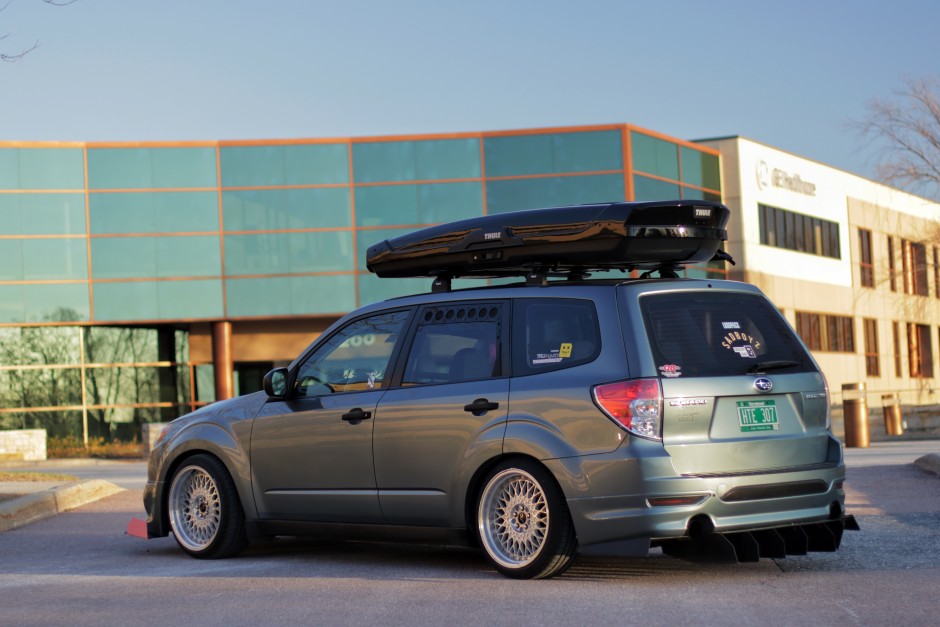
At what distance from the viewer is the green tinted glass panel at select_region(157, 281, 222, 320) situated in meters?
40.2

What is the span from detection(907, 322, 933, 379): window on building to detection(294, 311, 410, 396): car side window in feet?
183

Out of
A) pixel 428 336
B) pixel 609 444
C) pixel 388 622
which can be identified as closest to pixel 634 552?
pixel 609 444

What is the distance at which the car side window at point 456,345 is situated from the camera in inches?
336

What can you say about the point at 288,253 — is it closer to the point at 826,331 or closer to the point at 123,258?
the point at 123,258

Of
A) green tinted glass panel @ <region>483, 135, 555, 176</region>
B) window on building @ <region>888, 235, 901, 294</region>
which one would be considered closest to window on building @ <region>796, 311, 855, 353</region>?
window on building @ <region>888, 235, 901, 294</region>

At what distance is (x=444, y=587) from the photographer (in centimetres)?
792

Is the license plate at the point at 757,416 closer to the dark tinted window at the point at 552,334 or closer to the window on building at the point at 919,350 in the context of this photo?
the dark tinted window at the point at 552,334

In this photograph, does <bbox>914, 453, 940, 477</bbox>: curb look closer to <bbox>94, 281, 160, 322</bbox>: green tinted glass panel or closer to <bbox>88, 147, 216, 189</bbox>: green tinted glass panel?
<bbox>94, 281, 160, 322</bbox>: green tinted glass panel

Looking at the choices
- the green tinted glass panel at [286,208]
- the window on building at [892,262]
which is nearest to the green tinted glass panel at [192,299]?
the green tinted glass panel at [286,208]

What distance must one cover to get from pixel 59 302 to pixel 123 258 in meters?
2.26

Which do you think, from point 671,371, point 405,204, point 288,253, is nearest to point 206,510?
point 671,371

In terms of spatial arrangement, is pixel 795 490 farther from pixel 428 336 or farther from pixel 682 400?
pixel 428 336

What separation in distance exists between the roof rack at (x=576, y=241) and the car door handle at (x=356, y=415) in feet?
3.18

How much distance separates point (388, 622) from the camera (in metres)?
6.75
